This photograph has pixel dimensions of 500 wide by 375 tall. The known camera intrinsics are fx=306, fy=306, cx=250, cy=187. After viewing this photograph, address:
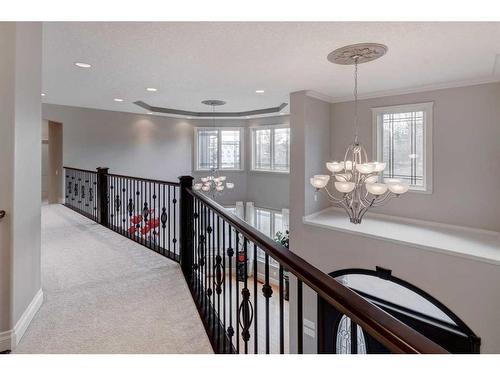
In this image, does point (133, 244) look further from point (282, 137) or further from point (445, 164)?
point (282, 137)

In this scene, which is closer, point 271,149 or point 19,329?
point 19,329

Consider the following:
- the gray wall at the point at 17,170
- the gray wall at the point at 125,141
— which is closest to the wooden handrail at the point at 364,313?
the gray wall at the point at 17,170

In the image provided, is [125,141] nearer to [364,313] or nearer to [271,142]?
[271,142]

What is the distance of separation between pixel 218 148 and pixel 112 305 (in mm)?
8071

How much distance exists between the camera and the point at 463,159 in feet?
16.2

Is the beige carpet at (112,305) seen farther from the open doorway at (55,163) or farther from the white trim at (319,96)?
the open doorway at (55,163)

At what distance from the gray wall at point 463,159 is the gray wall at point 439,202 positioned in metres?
0.01

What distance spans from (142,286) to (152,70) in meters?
3.25

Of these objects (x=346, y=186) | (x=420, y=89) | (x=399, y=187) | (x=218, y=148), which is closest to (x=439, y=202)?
(x=420, y=89)

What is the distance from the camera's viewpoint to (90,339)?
6.74 feet

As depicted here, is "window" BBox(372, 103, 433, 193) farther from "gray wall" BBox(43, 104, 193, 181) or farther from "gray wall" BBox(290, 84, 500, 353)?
"gray wall" BBox(43, 104, 193, 181)

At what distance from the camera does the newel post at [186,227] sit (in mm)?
3088

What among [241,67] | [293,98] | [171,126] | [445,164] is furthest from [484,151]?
[171,126]

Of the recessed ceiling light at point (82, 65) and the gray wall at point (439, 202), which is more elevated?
the recessed ceiling light at point (82, 65)
